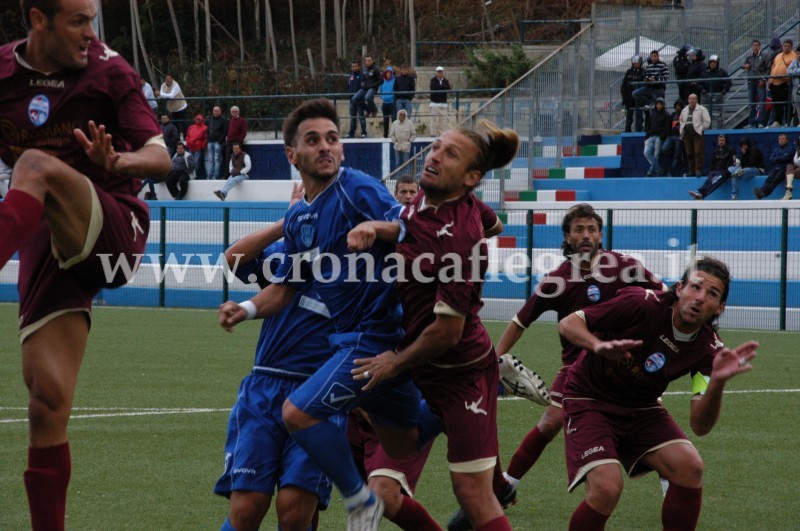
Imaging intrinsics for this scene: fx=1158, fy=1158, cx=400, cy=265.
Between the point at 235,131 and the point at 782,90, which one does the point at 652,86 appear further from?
the point at 235,131

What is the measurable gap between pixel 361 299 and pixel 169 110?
24.8 m

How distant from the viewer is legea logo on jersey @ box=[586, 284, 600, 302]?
714 centimetres

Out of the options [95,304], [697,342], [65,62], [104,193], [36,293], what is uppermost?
[65,62]

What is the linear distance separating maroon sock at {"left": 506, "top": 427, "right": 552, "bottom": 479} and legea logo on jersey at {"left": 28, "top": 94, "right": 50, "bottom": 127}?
350 centimetres

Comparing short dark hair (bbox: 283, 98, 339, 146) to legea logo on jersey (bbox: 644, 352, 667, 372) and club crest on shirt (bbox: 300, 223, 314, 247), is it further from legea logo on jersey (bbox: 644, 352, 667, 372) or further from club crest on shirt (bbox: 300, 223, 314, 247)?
legea logo on jersey (bbox: 644, 352, 667, 372)

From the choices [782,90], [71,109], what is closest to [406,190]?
[71,109]

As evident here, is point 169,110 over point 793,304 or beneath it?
over

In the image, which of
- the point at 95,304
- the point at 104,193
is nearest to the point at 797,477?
the point at 104,193

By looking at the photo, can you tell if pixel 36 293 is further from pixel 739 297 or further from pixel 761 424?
pixel 739 297

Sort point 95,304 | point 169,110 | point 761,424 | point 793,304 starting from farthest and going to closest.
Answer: point 169,110
point 95,304
point 793,304
point 761,424

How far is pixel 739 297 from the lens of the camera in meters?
18.4

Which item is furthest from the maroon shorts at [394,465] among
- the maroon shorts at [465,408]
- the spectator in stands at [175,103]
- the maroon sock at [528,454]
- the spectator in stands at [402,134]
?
the spectator in stands at [175,103]

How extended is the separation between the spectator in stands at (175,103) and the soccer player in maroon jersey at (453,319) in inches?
952

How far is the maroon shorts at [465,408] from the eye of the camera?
15.8 ft
